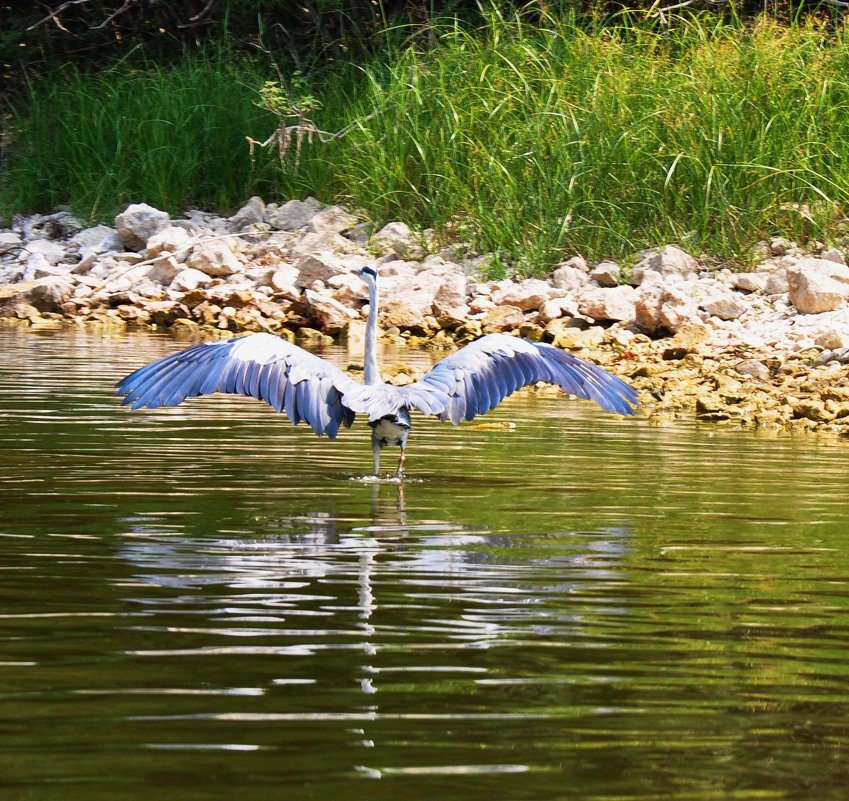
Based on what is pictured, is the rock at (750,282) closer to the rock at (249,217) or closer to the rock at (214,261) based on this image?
the rock at (214,261)

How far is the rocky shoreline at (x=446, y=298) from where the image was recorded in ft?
34.0

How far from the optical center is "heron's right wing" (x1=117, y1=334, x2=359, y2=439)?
21.6 feet

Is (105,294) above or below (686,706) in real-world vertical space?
above

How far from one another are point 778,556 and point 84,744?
2676 millimetres

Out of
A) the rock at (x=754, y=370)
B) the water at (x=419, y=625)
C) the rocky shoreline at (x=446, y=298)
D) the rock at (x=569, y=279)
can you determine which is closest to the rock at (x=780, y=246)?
the rocky shoreline at (x=446, y=298)

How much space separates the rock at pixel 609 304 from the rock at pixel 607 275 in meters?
0.52

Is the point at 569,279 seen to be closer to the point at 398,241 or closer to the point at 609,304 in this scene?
the point at 609,304

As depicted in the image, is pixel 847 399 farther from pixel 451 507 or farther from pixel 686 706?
pixel 686 706

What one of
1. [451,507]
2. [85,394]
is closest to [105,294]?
[85,394]

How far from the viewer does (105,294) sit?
612 inches

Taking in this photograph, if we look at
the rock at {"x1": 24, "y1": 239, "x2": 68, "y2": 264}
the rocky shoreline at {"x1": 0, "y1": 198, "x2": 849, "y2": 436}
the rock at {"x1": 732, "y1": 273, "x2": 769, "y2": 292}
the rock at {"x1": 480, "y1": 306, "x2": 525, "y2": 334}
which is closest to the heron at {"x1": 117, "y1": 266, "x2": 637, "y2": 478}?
the rocky shoreline at {"x1": 0, "y1": 198, "x2": 849, "y2": 436}

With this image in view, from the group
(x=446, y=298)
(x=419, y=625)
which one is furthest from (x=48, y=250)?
(x=419, y=625)

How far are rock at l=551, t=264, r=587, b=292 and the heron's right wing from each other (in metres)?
7.24

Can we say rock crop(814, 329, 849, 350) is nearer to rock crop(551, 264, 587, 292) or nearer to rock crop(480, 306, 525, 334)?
rock crop(480, 306, 525, 334)
